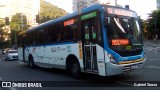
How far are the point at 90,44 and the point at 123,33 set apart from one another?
1378 millimetres

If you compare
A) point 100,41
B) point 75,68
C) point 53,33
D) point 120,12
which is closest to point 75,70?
point 75,68

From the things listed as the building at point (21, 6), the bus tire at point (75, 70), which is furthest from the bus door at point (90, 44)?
the building at point (21, 6)

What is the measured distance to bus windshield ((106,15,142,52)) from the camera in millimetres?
9977

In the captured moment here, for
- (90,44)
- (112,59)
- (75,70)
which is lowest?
(75,70)

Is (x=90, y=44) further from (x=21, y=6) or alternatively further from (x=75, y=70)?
(x=21, y=6)

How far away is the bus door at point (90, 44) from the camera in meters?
10.4

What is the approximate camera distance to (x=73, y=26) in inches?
470

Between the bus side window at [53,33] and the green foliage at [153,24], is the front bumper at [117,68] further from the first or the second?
the green foliage at [153,24]

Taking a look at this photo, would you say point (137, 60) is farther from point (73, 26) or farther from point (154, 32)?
point (154, 32)

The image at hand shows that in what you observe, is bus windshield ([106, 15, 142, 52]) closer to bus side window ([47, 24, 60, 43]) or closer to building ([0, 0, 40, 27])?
bus side window ([47, 24, 60, 43])

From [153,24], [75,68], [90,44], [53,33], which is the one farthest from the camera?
[153,24]

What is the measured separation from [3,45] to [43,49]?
166 ft

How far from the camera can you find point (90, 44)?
34.8 ft

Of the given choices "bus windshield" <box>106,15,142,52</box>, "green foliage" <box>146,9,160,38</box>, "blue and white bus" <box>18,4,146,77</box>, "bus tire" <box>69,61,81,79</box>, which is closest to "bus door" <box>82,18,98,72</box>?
"blue and white bus" <box>18,4,146,77</box>
